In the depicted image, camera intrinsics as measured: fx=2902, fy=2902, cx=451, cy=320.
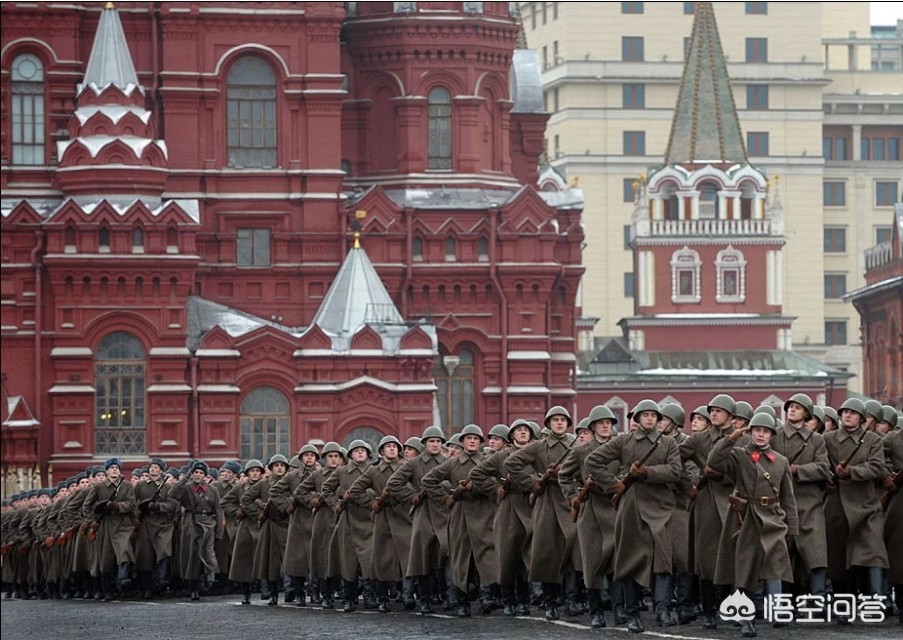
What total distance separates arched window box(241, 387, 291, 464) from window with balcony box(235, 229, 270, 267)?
4.03 m

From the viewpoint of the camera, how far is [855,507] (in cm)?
2391

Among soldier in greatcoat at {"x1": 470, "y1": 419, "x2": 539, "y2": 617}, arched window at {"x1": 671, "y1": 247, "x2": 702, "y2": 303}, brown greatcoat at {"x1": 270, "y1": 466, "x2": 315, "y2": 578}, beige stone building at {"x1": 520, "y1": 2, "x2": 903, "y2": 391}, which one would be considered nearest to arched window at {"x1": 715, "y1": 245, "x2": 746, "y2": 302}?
arched window at {"x1": 671, "y1": 247, "x2": 702, "y2": 303}

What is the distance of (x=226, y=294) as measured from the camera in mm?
61594

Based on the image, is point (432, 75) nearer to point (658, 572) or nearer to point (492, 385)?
point (492, 385)

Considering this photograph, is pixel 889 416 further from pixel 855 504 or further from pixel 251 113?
pixel 251 113

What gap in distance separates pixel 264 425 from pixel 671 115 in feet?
226

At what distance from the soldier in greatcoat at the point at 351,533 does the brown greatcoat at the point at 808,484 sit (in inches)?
230

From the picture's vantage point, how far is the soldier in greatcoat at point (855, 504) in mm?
23797

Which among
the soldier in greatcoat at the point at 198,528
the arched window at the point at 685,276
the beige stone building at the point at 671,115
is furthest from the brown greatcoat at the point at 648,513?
the beige stone building at the point at 671,115

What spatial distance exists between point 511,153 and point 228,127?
9.95m

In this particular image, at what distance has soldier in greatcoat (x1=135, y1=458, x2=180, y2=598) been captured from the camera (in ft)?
108

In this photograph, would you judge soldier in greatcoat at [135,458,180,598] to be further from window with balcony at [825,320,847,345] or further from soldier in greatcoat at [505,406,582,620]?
window with balcony at [825,320,847,345]

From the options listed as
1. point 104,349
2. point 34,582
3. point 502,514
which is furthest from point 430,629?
point 104,349

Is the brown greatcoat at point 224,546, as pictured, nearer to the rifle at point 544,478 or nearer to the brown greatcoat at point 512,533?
the brown greatcoat at point 512,533
